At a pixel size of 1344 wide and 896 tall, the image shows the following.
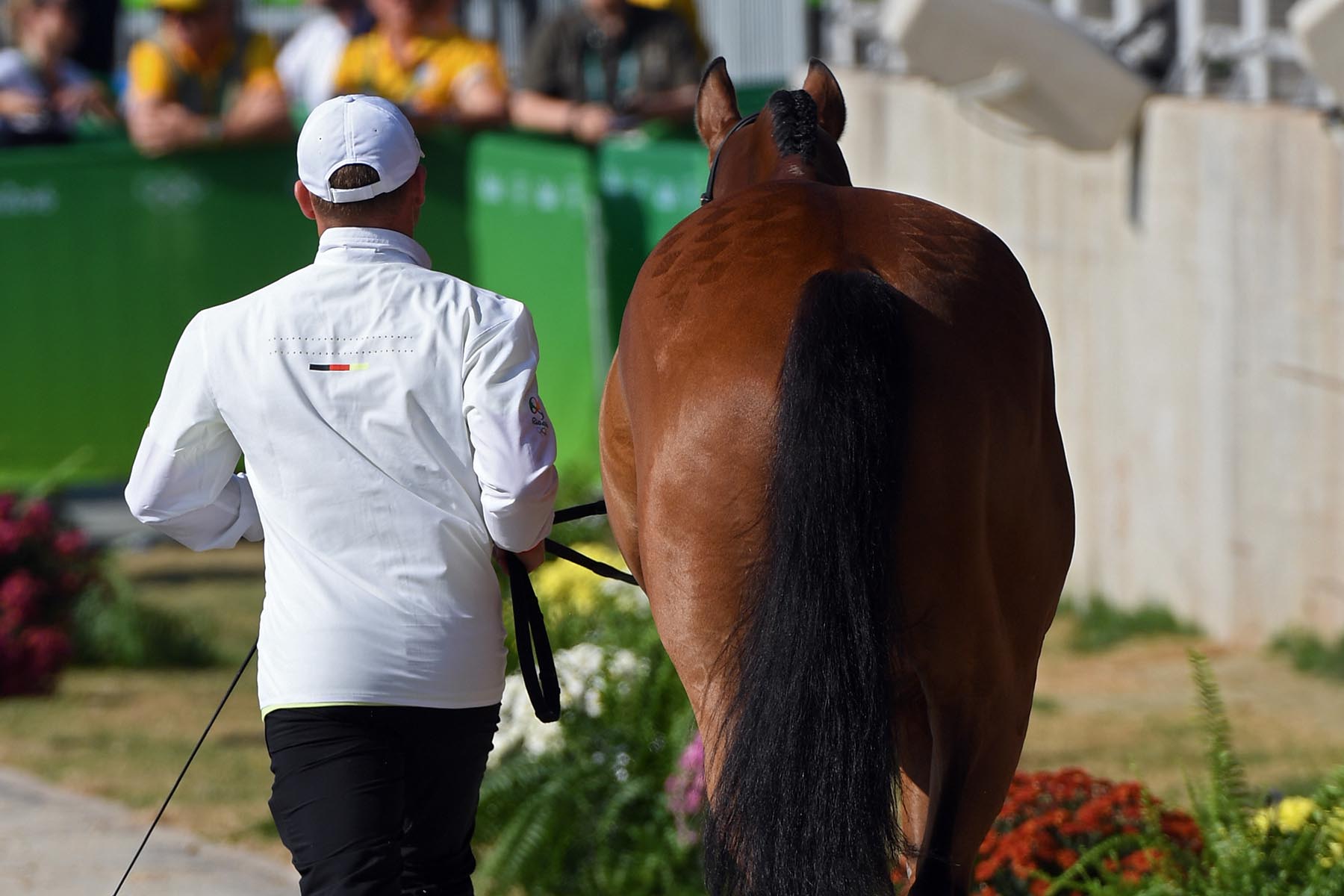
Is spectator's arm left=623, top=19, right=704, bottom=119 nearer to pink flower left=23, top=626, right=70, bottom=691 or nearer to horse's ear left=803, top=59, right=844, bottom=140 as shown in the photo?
pink flower left=23, top=626, right=70, bottom=691

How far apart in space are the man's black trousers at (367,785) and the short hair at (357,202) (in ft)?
2.72

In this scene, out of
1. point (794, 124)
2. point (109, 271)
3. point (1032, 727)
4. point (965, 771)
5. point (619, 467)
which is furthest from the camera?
point (109, 271)

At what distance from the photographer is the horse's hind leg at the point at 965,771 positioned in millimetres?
2807

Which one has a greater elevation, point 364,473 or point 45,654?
point 364,473

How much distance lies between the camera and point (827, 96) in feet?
12.2

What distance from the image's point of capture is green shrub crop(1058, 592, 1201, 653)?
8.08m

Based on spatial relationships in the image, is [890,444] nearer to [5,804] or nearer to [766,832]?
Result: [766,832]

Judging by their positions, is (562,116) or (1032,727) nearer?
(1032,727)

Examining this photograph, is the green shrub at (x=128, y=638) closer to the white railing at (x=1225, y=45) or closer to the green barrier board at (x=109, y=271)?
the green barrier board at (x=109, y=271)

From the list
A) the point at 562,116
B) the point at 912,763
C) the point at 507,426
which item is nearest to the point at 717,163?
the point at 507,426

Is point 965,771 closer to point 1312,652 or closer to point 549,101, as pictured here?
point 1312,652

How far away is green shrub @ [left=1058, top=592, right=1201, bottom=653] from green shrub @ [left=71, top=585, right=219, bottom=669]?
4.04 meters

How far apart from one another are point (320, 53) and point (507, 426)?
27.1 ft

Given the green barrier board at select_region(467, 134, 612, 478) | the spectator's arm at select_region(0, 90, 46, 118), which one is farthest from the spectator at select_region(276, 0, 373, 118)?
the spectator's arm at select_region(0, 90, 46, 118)
